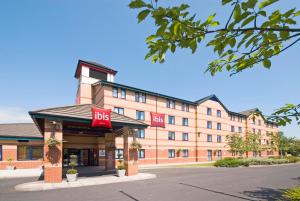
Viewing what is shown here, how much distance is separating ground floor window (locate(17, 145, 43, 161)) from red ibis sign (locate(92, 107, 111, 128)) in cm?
1816

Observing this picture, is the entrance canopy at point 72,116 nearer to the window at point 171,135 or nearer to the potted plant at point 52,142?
the potted plant at point 52,142

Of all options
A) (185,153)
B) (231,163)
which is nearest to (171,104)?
(185,153)

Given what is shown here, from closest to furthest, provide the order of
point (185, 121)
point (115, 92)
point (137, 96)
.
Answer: point (115, 92)
point (137, 96)
point (185, 121)

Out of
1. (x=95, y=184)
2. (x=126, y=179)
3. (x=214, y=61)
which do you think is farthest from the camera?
(x=126, y=179)

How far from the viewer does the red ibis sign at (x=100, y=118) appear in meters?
19.1

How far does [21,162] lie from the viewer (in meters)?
30.7

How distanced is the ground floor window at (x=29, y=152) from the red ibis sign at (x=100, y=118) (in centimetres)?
1816

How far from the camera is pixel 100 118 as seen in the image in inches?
766

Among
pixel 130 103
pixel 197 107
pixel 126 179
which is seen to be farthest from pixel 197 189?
pixel 197 107

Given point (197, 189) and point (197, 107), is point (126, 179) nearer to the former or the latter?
point (197, 189)

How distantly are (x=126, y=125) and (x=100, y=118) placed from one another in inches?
109

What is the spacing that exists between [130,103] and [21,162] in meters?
17.0

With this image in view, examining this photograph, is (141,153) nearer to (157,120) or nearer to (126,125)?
(157,120)

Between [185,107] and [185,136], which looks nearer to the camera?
[185,136]
